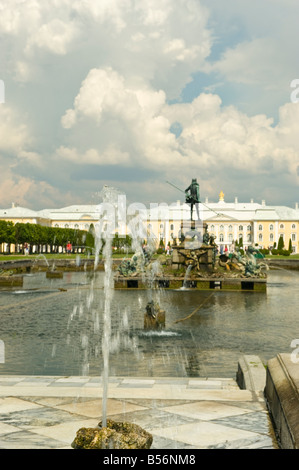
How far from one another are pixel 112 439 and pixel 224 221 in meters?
116

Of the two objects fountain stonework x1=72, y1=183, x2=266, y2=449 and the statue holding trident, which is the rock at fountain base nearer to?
fountain stonework x1=72, y1=183, x2=266, y2=449

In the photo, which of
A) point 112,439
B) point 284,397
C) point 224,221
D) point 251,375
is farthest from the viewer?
point 224,221

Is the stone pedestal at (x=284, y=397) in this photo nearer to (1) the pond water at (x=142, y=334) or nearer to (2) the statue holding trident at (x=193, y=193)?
(1) the pond water at (x=142, y=334)

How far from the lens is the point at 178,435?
144 inches

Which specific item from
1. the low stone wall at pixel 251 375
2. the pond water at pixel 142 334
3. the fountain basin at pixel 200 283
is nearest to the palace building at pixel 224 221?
the fountain basin at pixel 200 283

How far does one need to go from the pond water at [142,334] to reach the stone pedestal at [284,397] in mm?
2575

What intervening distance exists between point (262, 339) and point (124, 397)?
5453 millimetres

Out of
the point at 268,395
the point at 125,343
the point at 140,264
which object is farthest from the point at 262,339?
the point at 140,264

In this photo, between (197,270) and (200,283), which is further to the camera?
(197,270)

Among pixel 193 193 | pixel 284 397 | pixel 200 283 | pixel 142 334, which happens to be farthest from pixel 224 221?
pixel 284 397

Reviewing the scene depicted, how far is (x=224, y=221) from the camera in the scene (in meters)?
118

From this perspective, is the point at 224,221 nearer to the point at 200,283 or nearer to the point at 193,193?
the point at 193,193

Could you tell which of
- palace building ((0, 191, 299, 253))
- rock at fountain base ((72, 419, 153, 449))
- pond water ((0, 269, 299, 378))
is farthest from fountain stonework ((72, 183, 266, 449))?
palace building ((0, 191, 299, 253))
